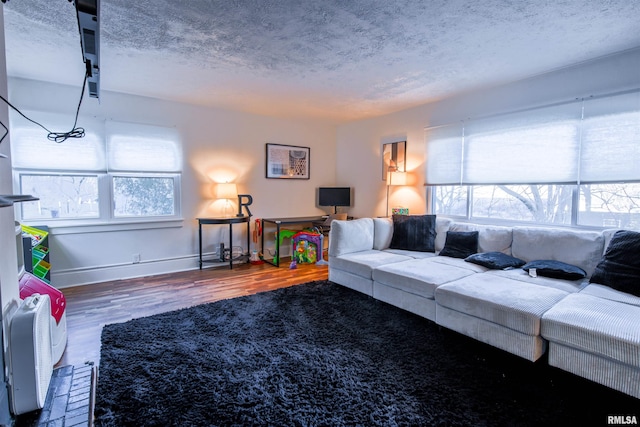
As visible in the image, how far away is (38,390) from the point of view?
1499 millimetres

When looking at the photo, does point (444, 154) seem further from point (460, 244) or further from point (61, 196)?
point (61, 196)

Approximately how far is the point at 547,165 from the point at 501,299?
187cm

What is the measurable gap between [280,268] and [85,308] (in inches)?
93.4

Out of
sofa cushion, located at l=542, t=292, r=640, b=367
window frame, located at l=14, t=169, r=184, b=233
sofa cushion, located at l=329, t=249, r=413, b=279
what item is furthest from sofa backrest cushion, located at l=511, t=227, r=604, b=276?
window frame, located at l=14, t=169, r=184, b=233

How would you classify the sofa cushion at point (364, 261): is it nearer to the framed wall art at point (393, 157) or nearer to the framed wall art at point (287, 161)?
the framed wall art at point (393, 157)

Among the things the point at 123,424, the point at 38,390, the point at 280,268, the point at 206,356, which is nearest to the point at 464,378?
the point at 206,356

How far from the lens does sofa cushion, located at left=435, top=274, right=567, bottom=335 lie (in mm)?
2035

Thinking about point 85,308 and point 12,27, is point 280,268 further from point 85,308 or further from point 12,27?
point 12,27

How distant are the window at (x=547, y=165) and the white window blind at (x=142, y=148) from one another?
11.7ft

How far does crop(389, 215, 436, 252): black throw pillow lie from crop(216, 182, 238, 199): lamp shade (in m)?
2.43

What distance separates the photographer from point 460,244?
136 inches

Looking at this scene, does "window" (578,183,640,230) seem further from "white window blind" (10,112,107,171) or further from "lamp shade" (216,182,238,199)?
"white window blind" (10,112,107,171)

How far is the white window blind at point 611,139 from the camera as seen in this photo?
8.92 feet

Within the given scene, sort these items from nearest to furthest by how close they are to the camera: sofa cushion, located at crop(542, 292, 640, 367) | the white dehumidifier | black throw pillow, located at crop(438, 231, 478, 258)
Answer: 1. the white dehumidifier
2. sofa cushion, located at crop(542, 292, 640, 367)
3. black throw pillow, located at crop(438, 231, 478, 258)
